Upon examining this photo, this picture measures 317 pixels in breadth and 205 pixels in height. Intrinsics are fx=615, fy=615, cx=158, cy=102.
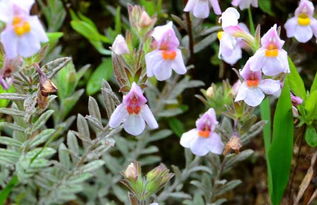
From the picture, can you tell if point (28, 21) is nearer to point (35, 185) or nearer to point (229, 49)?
point (229, 49)

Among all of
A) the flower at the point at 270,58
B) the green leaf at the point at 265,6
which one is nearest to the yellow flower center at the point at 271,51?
the flower at the point at 270,58

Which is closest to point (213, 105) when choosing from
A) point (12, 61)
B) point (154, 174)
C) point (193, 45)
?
point (193, 45)

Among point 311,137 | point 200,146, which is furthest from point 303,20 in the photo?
point 200,146

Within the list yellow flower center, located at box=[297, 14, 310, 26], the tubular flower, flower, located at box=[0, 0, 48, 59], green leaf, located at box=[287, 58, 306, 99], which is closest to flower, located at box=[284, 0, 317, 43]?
yellow flower center, located at box=[297, 14, 310, 26]

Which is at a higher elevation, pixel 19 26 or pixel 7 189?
pixel 19 26

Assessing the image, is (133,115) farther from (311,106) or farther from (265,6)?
(265,6)

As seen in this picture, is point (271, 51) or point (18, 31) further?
point (271, 51)

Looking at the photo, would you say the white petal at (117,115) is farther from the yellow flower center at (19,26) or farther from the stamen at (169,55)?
the yellow flower center at (19,26)
